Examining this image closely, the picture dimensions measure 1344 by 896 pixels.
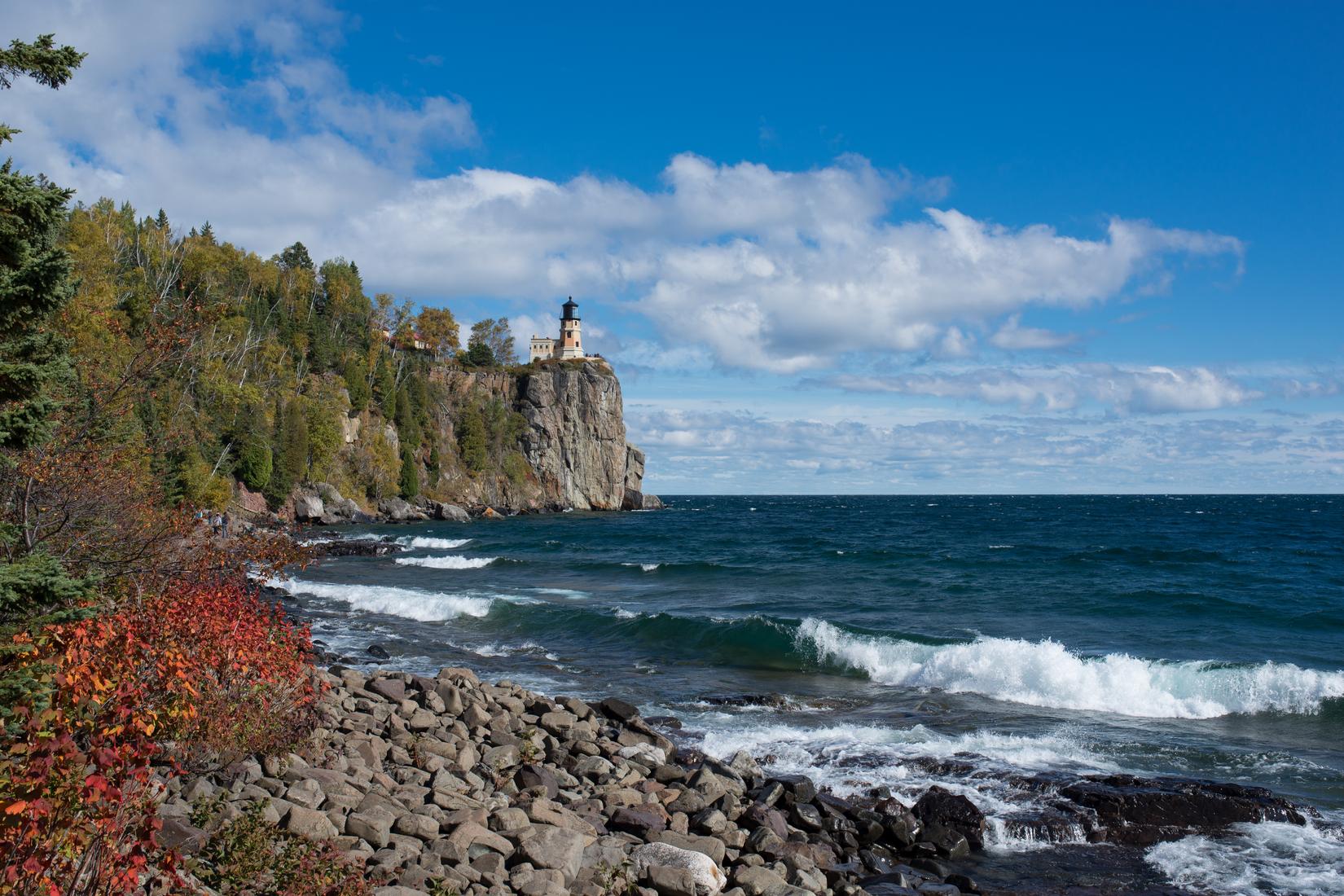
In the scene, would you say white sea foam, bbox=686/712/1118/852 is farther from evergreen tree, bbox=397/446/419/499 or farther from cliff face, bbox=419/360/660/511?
cliff face, bbox=419/360/660/511

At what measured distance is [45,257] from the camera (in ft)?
28.1

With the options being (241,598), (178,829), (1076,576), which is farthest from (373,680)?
(1076,576)

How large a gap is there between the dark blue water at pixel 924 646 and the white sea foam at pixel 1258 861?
16 cm

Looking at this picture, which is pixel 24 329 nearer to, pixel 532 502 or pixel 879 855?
pixel 879 855

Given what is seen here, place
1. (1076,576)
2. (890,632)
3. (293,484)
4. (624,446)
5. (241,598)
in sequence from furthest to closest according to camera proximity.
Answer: (624,446) < (293,484) < (1076,576) < (890,632) < (241,598)

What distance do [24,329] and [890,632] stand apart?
24512mm

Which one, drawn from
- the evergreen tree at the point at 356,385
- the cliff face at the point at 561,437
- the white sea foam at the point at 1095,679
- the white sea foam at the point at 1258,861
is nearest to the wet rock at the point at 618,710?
the white sea foam at the point at 1258,861

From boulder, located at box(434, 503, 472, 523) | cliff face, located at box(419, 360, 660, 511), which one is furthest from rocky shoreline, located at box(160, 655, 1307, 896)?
cliff face, located at box(419, 360, 660, 511)

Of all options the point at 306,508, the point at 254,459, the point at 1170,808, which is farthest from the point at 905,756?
the point at 306,508

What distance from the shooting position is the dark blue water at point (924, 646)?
17.1 m

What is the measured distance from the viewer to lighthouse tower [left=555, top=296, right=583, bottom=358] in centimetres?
14338

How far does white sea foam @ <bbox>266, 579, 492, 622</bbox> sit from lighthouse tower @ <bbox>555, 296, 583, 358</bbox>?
106 m

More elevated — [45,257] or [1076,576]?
[45,257]

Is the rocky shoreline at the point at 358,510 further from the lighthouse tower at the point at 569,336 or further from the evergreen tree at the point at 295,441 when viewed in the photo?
the lighthouse tower at the point at 569,336
